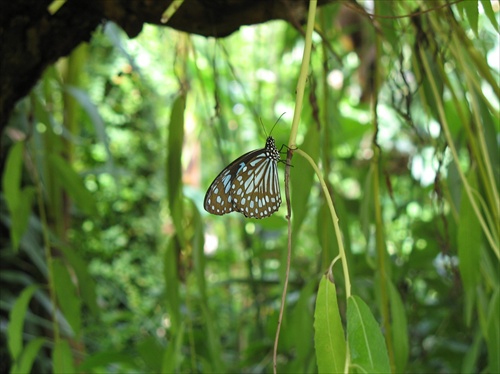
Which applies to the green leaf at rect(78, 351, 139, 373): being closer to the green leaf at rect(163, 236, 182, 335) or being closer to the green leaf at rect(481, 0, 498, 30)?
the green leaf at rect(163, 236, 182, 335)

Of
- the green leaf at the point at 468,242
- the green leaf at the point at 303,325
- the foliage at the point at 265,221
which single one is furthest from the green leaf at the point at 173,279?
the green leaf at the point at 468,242

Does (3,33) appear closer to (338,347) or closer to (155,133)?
(338,347)

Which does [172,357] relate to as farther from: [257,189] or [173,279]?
[257,189]

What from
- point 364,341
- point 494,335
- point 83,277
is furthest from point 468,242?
point 83,277

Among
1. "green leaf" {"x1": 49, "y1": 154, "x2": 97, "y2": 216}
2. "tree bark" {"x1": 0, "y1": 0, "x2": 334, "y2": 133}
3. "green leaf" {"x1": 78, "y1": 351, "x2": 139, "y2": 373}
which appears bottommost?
"green leaf" {"x1": 78, "y1": 351, "x2": 139, "y2": 373}

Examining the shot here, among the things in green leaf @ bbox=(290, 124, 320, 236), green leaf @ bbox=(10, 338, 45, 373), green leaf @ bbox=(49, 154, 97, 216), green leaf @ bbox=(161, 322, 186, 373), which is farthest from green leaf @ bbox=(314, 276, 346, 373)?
green leaf @ bbox=(49, 154, 97, 216)

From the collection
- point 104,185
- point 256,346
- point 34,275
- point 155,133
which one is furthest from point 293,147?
point 155,133
